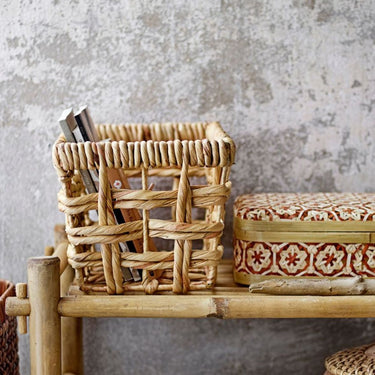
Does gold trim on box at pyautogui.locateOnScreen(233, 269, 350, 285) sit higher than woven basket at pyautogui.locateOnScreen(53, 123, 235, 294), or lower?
lower

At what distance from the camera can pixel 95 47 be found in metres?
1.12

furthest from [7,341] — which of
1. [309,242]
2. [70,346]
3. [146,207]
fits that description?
[309,242]

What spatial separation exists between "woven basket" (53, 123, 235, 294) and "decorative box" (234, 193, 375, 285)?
0.07 m

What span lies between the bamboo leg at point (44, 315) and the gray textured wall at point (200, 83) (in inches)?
14.0

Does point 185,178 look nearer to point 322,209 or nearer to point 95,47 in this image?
point 322,209

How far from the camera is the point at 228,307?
81 centimetres

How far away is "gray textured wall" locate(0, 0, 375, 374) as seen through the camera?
43.8 inches

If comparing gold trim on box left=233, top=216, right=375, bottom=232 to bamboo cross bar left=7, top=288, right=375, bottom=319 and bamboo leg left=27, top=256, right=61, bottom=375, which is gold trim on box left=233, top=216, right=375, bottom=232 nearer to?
bamboo cross bar left=7, top=288, right=375, bottom=319

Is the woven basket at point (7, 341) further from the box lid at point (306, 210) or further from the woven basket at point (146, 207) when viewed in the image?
the box lid at point (306, 210)

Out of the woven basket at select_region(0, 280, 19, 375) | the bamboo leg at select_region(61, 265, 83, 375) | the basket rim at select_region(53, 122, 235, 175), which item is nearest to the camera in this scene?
the basket rim at select_region(53, 122, 235, 175)

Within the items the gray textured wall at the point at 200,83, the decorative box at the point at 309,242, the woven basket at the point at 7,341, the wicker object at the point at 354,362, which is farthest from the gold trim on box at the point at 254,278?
the woven basket at the point at 7,341

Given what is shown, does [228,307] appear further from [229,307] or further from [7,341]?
[7,341]

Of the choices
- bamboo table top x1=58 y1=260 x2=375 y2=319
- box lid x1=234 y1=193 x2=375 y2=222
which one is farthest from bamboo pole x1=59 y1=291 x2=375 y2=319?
box lid x1=234 y1=193 x2=375 y2=222

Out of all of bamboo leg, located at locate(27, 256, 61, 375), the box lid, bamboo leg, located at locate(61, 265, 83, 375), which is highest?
the box lid
